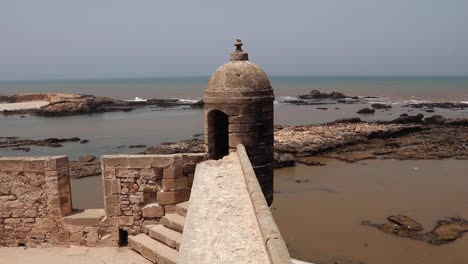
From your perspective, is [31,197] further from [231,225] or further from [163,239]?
[231,225]

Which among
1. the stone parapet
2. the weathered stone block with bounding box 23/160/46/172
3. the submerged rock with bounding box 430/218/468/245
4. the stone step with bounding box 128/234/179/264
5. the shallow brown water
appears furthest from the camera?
the submerged rock with bounding box 430/218/468/245

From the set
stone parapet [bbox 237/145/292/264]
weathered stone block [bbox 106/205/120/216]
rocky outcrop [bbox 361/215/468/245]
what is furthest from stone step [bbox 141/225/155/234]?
rocky outcrop [bbox 361/215/468/245]

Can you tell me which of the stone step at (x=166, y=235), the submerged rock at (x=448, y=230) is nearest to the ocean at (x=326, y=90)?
the submerged rock at (x=448, y=230)

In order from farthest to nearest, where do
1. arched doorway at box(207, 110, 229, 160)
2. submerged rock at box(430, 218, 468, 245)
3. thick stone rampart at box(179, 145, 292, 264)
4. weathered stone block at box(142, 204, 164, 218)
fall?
submerged rock at box(430, 218, 468, 245) → arched doorway at box(207, 110, 229, 160) → weathered stone block at box(142, 204, 164, 218) → thick stone rampart at box(179, 145, 292, 264)

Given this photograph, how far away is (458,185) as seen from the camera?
17500 millimetres

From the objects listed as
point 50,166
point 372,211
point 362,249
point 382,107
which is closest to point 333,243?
point 362,249

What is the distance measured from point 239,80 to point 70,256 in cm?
425

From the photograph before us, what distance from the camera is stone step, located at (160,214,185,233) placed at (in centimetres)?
687

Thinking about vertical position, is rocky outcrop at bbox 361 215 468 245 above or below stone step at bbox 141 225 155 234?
below

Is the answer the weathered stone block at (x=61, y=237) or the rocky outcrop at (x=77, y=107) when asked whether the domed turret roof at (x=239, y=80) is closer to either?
the weathered stone block at (x=61, y=237)

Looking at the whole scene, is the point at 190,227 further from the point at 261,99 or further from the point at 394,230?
the point at 394,230

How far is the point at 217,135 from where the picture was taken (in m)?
8.97

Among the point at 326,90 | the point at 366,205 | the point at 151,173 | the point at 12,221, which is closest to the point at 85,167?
the point at 12,221

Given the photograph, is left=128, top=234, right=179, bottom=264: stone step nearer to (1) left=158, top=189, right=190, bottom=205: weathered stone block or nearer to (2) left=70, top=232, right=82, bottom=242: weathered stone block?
(1) left=158, top=189, right=190, bottom=205: weathered stone block
